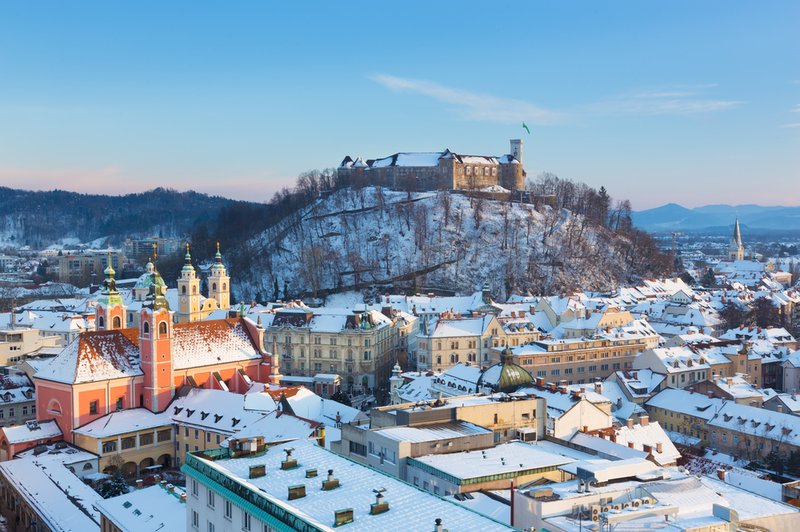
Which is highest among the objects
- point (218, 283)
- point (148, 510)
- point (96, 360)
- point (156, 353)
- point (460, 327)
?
point (218, 283)

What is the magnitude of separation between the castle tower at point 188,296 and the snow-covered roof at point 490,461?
179ft

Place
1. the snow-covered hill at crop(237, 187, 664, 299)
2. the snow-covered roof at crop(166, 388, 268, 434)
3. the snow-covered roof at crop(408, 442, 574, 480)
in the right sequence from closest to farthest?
the snow-covered roof at crop(408, 442, 574, 480), the snow-covered roof at crop(166, 388, 268, 434), the snow-covered hill at crop(237, 187, 664, 299)

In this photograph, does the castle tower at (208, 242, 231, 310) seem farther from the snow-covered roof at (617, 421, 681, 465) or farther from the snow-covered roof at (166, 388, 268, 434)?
the snow-covered roof at (617, 421, 681, 465)

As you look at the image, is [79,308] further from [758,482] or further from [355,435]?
[758,482]

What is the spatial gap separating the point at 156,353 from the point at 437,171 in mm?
89427

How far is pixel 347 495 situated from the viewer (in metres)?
20.3

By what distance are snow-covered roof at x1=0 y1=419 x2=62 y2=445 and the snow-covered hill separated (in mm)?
62246

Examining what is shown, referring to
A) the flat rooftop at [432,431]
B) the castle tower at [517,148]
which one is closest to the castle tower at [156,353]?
the flat rooftop at [432,431]

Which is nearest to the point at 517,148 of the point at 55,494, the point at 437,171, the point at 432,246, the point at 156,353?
the point at 437,171

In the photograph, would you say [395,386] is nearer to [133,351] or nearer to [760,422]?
Answer: [133,351]

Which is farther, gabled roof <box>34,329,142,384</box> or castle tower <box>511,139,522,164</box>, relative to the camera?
castle tower <box>511,139,522,164</box>

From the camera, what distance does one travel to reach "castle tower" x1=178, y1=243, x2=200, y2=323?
7894 cm

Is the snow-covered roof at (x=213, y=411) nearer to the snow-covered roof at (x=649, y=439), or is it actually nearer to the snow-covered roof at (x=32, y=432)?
the snow-covered roof at (x=32, y=432)

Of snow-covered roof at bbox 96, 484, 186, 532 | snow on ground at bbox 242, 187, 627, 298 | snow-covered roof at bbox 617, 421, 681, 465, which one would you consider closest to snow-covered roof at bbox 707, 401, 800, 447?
snow-covered roof at bbox 617, 421, 681, 465
